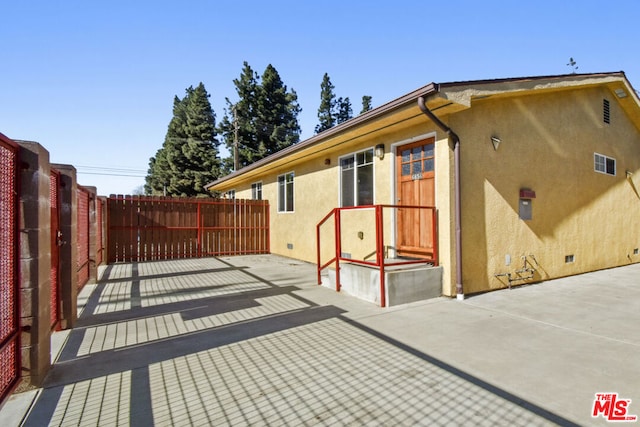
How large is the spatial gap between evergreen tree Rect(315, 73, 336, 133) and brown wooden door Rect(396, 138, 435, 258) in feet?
84.9

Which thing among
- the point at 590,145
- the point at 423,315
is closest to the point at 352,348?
the point at 423,315

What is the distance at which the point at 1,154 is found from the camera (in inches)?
84.0

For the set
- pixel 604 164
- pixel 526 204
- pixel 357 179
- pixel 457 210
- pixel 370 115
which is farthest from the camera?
pixel 604 164

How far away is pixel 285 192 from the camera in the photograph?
35.4 feet

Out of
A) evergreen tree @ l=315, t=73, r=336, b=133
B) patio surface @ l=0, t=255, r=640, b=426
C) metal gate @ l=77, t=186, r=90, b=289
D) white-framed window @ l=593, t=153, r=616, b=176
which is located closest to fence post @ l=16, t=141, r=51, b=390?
patio surface @ l=0, t=255, r=640, b=426

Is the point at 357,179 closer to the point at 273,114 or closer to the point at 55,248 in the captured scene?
the point at 55,248

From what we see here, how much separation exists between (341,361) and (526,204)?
4.99m

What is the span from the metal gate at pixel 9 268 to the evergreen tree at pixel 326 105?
97.6ft

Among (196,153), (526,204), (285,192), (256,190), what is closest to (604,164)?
(526,204)

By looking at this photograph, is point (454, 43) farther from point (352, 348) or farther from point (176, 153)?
point (176, 153)

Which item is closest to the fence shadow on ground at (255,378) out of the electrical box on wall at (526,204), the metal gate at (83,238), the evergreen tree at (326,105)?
the metal gate at (83,238)

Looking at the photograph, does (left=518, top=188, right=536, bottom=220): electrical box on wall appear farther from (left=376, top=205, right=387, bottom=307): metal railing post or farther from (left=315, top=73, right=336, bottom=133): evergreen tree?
(left=315, top=73, right=336, bottom=133): evergreen tree
